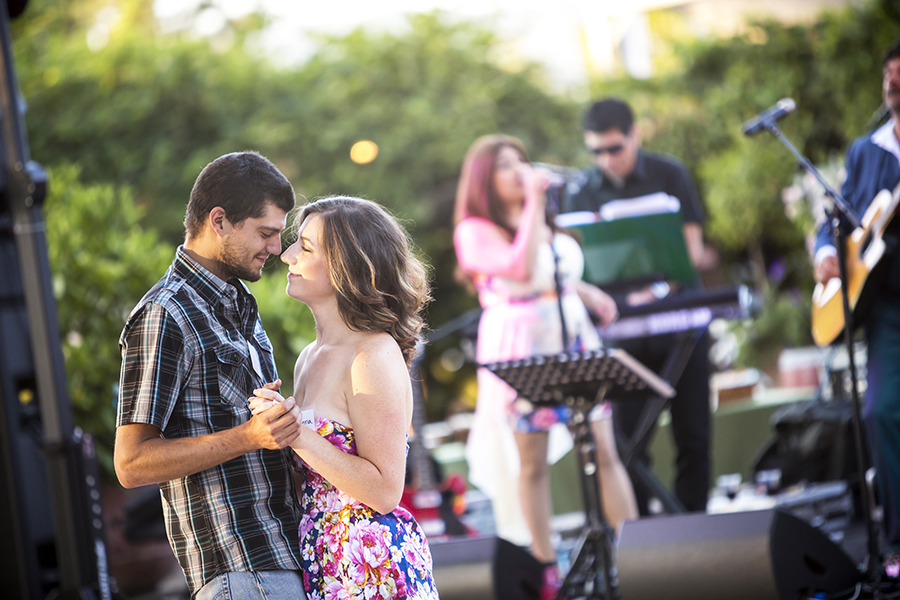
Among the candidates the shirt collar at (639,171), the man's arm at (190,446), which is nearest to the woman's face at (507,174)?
the shirt collar at (639,171)

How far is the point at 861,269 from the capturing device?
3.53 metres

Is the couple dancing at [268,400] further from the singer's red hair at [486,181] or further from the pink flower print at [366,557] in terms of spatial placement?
the singer's red hair at [486,181]

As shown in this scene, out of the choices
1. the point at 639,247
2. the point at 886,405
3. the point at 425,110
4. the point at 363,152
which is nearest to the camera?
the point at 886,405

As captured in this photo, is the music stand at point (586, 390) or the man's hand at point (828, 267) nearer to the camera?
the music stand at point (586, 390)

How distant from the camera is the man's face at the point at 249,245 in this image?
184 centimetres

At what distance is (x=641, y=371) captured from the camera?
9.94 feet

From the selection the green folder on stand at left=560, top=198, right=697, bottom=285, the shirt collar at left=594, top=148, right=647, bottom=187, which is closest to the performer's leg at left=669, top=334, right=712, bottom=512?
the green folder on stand at left=560, top=198, right=697, bottom=285

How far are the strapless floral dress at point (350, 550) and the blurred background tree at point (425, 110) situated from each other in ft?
25.4

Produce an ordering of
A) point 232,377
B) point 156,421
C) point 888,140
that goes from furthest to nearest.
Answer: point 888,140 → point 232,377 → point 156,421

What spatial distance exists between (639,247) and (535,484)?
108 cm

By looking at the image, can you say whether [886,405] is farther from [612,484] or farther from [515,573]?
[515,573]

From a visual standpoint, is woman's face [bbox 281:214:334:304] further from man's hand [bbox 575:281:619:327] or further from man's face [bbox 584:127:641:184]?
man's face [bbox 584:127:641:184]

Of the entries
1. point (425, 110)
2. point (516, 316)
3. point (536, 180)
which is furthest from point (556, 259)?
point (425, 110)

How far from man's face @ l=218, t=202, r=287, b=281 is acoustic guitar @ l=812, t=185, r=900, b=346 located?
87.4 inches
